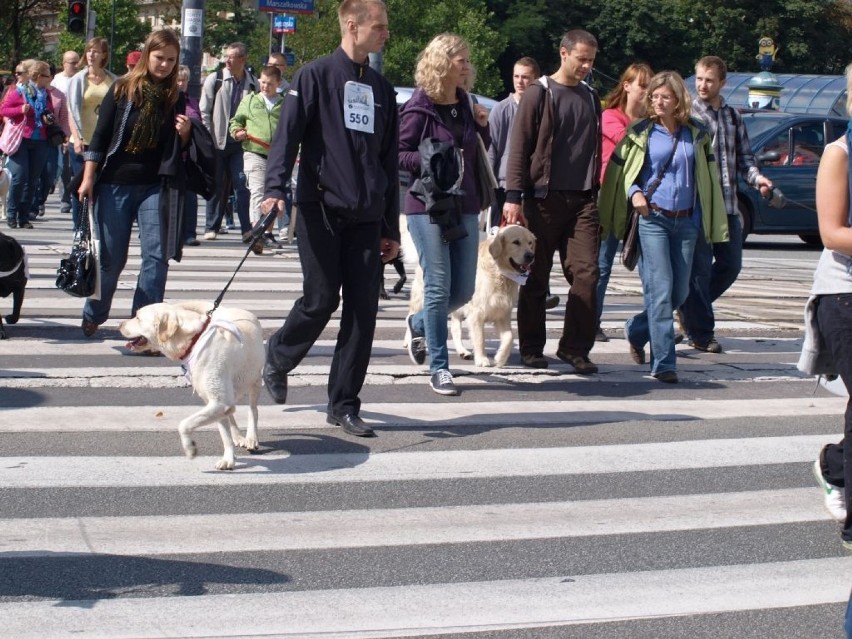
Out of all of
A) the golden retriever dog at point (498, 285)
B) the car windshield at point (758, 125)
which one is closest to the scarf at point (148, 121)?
the golden retriever dog at point (498, 285)

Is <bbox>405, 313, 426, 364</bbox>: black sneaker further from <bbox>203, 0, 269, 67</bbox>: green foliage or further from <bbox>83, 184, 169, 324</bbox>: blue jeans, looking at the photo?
<bbox>203, 0, 269, 67</bbox>: green foliage

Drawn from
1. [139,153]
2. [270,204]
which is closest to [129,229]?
[139,153]

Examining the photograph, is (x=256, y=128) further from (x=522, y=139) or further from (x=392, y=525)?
(x=392, y=525)

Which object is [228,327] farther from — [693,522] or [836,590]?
[836,590]

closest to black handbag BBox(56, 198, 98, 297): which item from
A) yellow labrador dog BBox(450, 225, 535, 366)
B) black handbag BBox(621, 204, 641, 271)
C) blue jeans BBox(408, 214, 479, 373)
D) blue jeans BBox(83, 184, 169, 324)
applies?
blue jeans BBox(83, 184, 169, 324)

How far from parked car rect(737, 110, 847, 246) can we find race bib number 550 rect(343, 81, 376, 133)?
14.3 metres

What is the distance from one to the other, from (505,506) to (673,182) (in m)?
3.68

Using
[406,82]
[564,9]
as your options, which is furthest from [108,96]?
[564,9]

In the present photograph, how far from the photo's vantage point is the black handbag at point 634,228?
8.74m

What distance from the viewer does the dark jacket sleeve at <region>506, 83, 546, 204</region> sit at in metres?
8.61

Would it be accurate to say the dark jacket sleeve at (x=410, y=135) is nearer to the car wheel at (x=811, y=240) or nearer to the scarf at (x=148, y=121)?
the scarf at (x=148, y=121)

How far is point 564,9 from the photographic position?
7912cm

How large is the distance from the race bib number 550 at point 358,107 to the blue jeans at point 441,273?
1196 mm

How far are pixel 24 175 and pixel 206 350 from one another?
478 inches
